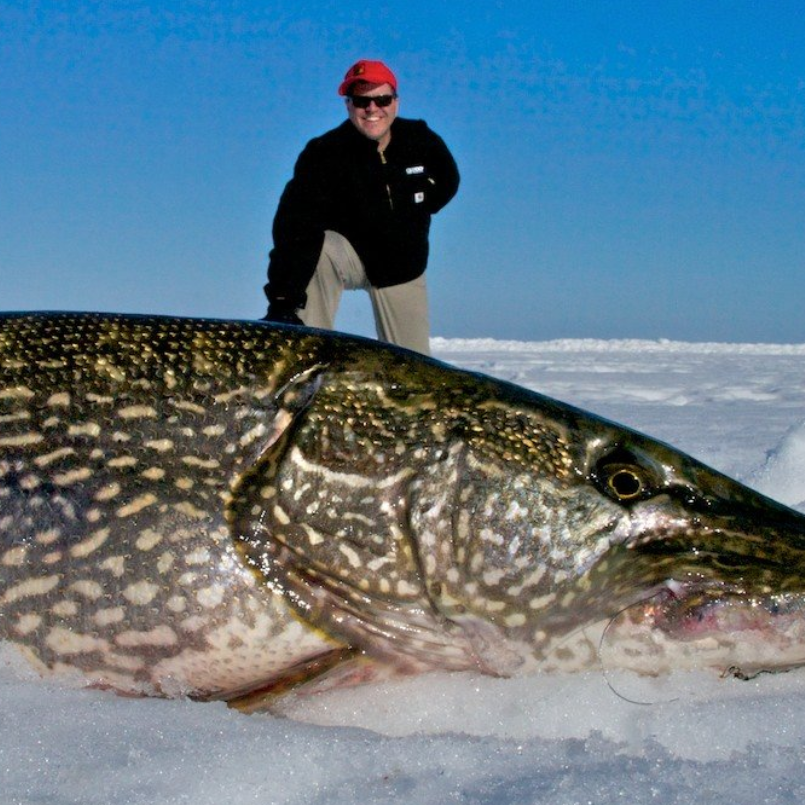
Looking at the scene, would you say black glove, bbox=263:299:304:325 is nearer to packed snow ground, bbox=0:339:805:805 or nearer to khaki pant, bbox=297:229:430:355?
khaki pant, bbox=297:229:430:355

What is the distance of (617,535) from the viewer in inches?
86.0

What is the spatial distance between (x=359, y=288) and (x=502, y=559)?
434cm

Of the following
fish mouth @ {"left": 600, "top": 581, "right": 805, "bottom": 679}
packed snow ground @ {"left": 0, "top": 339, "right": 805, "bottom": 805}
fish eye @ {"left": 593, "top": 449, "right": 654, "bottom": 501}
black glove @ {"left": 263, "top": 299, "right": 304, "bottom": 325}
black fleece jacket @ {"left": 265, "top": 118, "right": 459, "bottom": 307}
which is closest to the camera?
packed snow ground @ {"left": 0, "top": 339, "right": 805, "bottom": 805}

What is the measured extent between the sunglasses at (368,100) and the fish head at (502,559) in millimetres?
3891

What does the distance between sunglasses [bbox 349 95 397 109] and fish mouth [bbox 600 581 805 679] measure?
4.27 metres

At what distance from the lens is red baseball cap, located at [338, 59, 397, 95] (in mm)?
5656

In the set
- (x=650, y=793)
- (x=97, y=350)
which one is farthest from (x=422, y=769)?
(x=97, y=350)

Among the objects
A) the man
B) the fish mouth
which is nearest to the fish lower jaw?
the fish mouth

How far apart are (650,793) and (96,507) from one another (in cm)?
129

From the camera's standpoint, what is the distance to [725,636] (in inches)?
83.0

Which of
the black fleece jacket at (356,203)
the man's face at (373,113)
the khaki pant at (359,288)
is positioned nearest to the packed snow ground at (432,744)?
the black fleece jacket at (356,203)

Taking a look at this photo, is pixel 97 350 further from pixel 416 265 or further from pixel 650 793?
pixel 416 265

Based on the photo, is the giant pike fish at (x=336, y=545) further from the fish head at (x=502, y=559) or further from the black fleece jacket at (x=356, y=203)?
the black fleece jacket at (x=356, y=203)

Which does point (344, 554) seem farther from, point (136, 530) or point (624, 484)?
point (624, 484)
